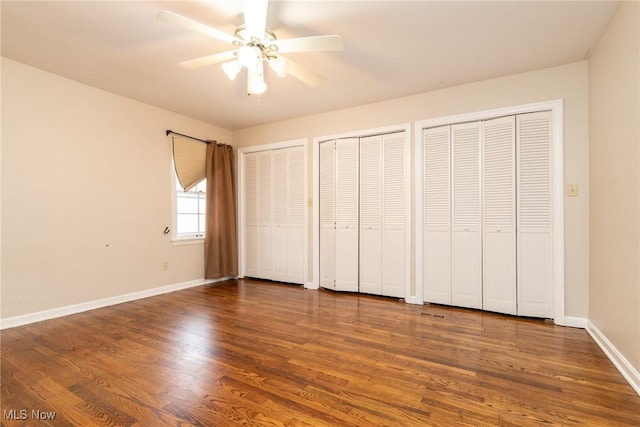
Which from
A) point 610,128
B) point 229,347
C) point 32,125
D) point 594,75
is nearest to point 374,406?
point 229,347

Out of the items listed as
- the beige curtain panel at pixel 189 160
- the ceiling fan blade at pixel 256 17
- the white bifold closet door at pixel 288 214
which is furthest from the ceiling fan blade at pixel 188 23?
the beige curtain panel at pixel 189 160

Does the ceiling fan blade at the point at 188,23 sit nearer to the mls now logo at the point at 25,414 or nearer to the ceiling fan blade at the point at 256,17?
the ceiling fan blade at the point at 256,17

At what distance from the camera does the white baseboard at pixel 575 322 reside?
116 inches

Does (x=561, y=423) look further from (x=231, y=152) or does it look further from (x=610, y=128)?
(x=231, y=152)

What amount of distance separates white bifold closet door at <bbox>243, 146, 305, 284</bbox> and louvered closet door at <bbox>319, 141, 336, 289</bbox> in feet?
1.15

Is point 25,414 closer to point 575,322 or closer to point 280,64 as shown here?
point 280,64

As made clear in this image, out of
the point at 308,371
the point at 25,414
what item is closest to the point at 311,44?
the point at 308,371

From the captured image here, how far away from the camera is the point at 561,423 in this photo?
1596mm

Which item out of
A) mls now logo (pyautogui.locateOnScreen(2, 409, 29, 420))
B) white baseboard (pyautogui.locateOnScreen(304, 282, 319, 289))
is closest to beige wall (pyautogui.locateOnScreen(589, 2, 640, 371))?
white baseboard (pyautogui.locateOnScreen(304, 282, 319, 289))

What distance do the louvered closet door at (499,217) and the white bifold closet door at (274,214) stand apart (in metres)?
2.56

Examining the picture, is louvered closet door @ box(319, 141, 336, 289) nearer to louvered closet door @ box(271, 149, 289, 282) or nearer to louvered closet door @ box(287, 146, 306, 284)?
louvered closet door @ box(287, 146, 306, 284)

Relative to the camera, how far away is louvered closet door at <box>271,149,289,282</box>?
493 centimetres

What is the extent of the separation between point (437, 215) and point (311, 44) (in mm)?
2537

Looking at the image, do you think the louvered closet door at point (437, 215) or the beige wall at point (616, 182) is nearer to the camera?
the beige wall at point (616, 182)
